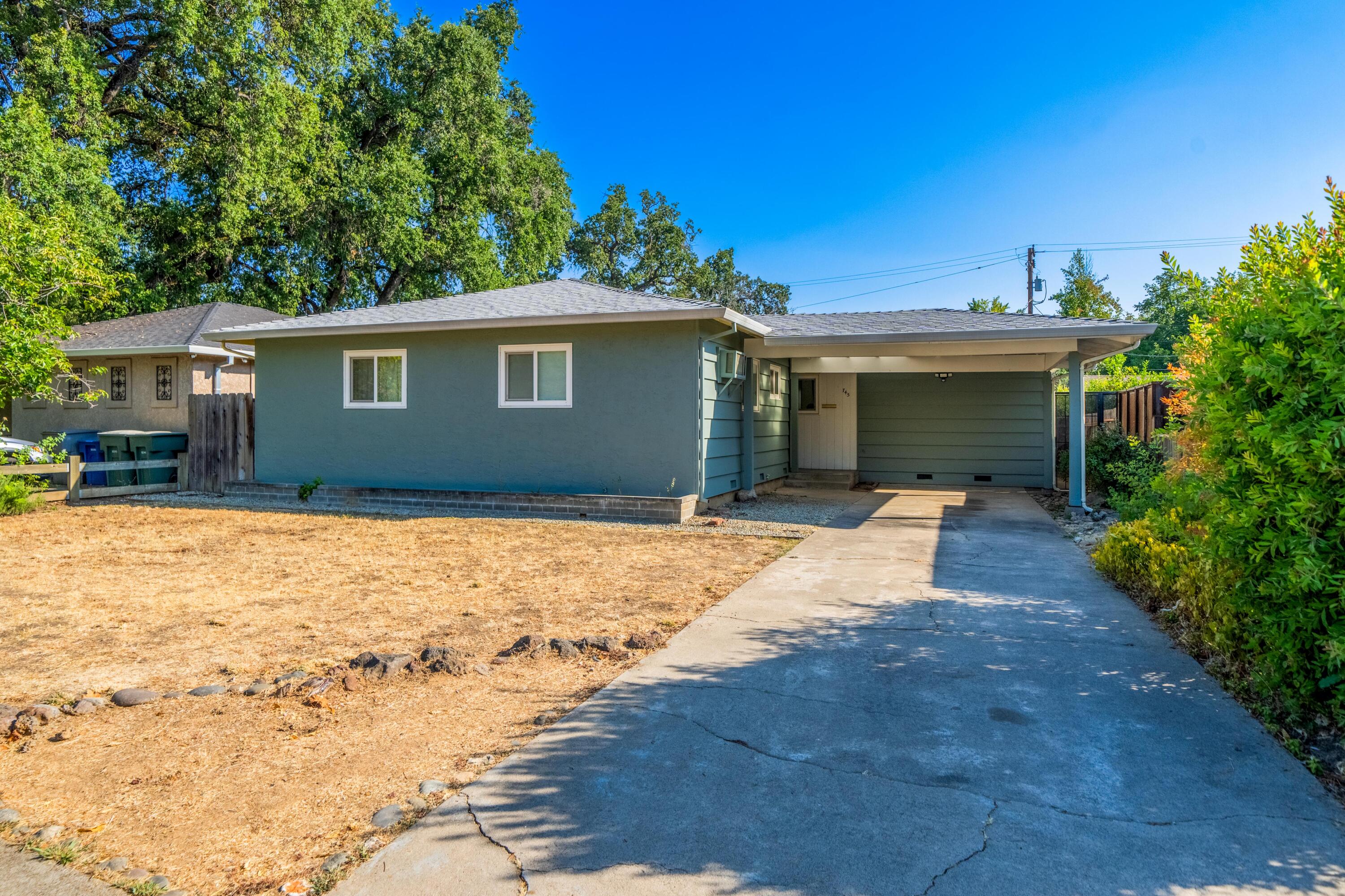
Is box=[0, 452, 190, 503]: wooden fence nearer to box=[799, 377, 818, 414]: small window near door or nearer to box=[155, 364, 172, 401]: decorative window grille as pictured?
box=[155, 364, 172, 401]: decorative window grille

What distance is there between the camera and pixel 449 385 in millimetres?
11180

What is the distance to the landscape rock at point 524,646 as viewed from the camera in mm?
4078

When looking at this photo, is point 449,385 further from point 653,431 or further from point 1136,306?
point 1136,306

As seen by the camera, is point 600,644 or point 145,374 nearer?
point 600,644

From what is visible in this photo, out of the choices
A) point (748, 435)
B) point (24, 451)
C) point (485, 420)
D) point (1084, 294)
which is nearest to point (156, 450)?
point (24, 451)

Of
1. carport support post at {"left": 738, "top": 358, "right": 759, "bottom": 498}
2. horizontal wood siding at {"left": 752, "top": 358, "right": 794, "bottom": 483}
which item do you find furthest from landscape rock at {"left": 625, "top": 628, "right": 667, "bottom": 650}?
horizontal wood siding at {"left": 752, "top": 358, "right": 794, "bottom": 483}

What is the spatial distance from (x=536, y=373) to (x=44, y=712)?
7.89 meters

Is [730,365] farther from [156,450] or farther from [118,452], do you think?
[118,452]

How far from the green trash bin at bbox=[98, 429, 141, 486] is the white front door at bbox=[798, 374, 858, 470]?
1240cm

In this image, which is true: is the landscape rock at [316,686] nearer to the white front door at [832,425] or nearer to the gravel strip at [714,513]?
the gravel strip at [714,513]

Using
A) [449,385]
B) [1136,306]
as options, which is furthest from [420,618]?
[1136,306]

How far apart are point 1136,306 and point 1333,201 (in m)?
47.8

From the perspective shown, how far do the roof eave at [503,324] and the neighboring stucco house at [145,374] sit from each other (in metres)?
3.44

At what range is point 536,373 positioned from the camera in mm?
10758
